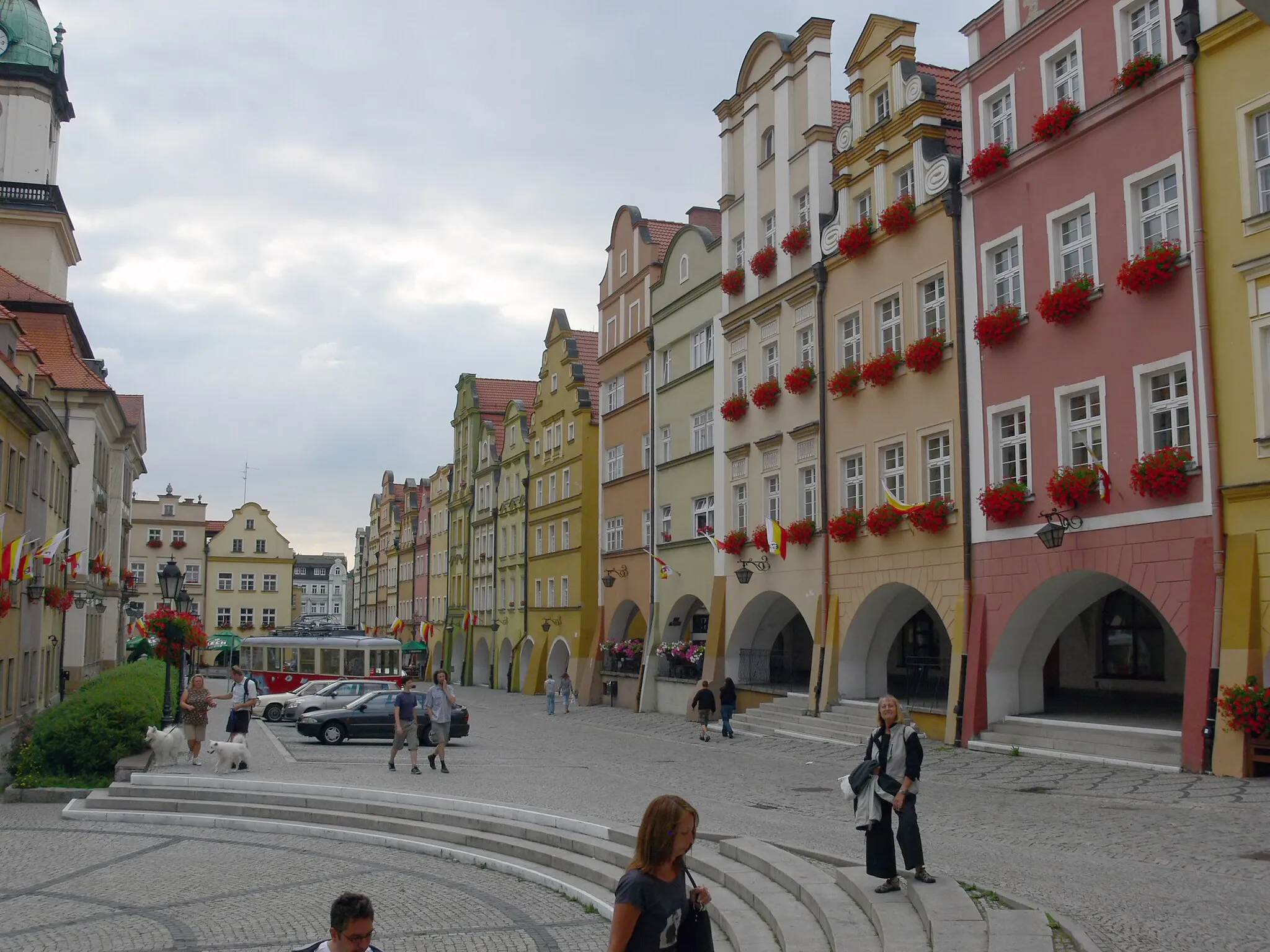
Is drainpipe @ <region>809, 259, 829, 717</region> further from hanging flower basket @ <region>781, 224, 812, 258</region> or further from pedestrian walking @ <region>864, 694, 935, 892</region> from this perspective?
pedestrian walking @ <region>864, 694, 935, 892</region>

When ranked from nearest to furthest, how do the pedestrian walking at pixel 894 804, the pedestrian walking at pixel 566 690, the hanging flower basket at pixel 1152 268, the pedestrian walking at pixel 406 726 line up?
the pedestrian walking at pixel 894 804 < the hanging flower basket at pixel 1152 268 < the pedestrian walking at pixel 406 726 < the pedestrian walking at pixel 566 690

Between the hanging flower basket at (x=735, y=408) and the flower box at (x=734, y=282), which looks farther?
the flower box at (x=734, y=282)

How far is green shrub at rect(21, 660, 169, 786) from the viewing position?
62.9 feet

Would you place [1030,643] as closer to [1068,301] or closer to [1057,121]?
[1068,301]

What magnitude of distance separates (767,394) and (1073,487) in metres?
12.1

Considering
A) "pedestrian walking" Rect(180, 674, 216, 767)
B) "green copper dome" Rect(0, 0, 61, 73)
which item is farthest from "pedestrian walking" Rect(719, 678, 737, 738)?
"green copper dome" Rect(0, 0, 61, 73)

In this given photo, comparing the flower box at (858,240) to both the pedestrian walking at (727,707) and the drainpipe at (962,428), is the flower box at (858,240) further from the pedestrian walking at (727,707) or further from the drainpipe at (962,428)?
the pedestrian walking at (727,707)

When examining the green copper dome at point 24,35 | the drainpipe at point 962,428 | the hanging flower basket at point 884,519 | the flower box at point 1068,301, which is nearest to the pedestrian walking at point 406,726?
the drainpipe at point 962,428

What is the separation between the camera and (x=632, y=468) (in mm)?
43375

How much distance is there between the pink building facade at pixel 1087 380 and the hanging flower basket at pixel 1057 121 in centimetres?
17

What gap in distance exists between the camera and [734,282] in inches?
1356

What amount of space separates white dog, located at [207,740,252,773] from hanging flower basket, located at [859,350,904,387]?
15188 mm

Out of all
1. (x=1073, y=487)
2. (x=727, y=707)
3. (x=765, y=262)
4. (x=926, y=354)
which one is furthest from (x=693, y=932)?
(x=765, y=262)

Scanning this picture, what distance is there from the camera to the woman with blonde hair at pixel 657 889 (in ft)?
17.3
